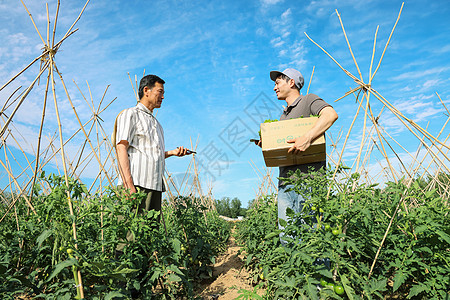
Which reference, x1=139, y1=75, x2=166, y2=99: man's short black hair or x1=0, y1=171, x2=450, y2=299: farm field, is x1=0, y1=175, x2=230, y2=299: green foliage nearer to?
x1=0, y1=171, x2=450, y2=299: farm field

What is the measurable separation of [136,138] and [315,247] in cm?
169

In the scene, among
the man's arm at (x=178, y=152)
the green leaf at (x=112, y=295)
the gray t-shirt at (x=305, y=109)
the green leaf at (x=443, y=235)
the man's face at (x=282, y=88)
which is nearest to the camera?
the green leaf at (x=112, y=295)

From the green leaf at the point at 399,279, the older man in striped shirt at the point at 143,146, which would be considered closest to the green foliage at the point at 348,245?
the green leaf at the point at 399,279

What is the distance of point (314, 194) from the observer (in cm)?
200

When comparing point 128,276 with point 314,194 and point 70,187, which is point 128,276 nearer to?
point 70,187

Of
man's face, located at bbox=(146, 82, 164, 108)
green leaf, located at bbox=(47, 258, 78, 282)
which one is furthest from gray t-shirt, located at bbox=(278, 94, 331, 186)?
green leaf, located at bbox=(47, 258, 78, 282)

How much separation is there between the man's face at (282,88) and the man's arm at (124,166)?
4.75ft

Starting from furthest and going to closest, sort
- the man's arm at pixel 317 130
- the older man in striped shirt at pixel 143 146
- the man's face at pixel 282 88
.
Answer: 1. the man's face at pixel 282 88
2. the older man in striped shirt at pixel 143 146
3. the man's arm at pixel 317 130

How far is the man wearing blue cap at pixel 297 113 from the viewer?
2.12 m

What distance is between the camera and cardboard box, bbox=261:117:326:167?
7.17 feet

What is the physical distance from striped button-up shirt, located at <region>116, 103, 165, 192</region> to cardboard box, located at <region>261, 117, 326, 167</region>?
0.97 metres

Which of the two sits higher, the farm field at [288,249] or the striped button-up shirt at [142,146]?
the striped button-up shirt at [142,146]

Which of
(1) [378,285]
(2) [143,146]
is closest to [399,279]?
(1) [378,285]

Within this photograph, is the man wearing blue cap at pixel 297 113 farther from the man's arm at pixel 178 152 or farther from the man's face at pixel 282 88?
the man's arm at pixel 178 152
